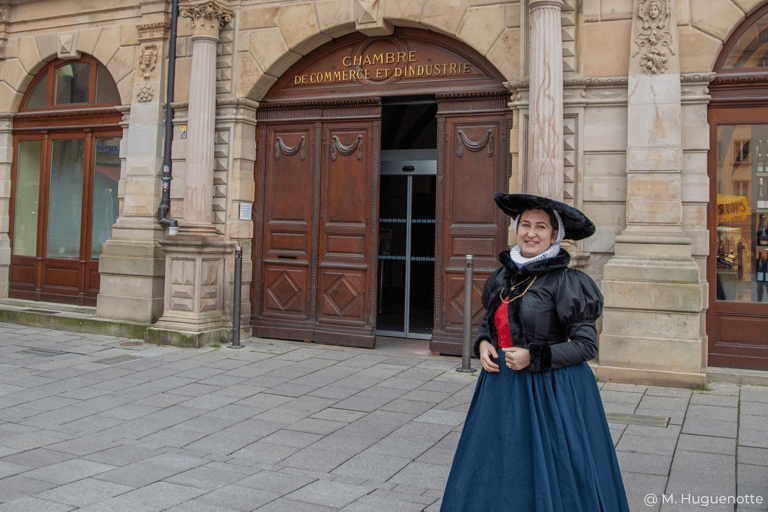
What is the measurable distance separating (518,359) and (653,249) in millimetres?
4856

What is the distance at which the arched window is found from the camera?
35.6ft

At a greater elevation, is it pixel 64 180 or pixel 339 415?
pixel 64 180

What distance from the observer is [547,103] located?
7496mm

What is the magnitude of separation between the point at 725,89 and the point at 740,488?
4682mm

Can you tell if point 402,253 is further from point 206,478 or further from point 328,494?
point 328,494

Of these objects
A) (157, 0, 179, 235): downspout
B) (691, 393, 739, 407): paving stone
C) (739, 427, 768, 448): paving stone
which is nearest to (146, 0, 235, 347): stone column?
(157, 0, 179, 235): downspout

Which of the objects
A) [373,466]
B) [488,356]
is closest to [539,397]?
[488,356]

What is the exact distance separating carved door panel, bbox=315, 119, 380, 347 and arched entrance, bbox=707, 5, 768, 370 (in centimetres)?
397

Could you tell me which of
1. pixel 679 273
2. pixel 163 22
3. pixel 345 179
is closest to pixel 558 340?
pixel 679 273

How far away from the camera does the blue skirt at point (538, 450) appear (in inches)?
111

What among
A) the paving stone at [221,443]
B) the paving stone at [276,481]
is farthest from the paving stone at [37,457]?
the paving stone at [276,481]

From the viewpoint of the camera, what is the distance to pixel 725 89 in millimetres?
7375

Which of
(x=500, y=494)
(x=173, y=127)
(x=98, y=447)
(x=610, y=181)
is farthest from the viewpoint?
(x=173, y=127)

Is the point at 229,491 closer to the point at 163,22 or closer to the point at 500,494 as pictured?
the point at 500,494
